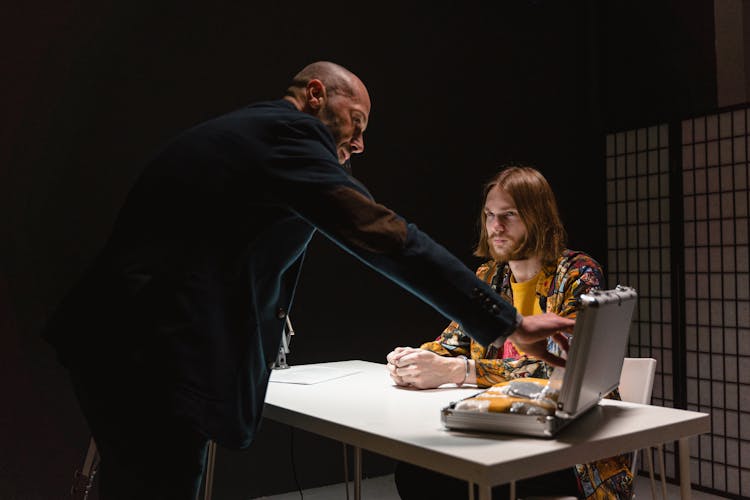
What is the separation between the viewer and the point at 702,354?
3.77m

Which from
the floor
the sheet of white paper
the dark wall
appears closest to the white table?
the sheet of white paper

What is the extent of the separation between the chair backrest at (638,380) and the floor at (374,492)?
1.73 m

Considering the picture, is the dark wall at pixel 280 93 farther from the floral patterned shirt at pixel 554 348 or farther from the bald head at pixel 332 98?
the bald head at pixel 332 98

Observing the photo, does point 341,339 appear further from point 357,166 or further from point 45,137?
point 45,137

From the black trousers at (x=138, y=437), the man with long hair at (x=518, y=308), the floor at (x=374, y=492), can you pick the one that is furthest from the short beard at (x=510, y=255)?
the floor at (x=374, y=492)

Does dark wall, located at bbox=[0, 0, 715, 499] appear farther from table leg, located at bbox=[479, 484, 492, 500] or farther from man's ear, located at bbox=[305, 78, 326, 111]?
table leg, located at bbox=[479, 484, 492, 500]

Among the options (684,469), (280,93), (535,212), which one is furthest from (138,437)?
(280,93)

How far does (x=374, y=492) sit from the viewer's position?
11.7 ft

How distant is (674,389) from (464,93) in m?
2.04

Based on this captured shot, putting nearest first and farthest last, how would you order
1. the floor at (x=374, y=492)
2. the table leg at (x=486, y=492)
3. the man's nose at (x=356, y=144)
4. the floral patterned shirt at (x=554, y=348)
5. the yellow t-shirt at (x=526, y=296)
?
the table leg at (x=486, y=492) < the man's nose at (x=356, y=144) < the floral patterned shirt at (x=554, y=348) < the yellow t-shirt at (x=526, y=296) < the floor at (x=374, y=492)

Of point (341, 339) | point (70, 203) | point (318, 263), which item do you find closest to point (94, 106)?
point (70, 203)

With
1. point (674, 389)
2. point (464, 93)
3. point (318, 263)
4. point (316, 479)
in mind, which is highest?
point (464, 93)

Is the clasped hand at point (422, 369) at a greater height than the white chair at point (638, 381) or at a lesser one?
greater

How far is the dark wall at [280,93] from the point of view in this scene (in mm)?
2877
